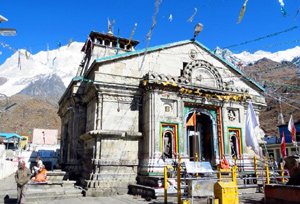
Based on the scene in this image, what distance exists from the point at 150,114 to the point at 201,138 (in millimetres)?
5227

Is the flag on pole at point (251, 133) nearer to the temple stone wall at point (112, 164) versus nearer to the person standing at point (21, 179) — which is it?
the temple stone wall at point (112, 164)

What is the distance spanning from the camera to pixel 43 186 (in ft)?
50.0

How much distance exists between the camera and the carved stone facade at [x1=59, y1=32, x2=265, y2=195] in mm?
16875

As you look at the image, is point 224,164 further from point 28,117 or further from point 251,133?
point 28,117

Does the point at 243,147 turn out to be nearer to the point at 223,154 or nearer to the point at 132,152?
the point at 223,154

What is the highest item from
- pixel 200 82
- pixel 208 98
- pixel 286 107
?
pixel 286 107

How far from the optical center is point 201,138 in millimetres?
20203

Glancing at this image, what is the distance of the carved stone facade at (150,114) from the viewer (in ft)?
55.4

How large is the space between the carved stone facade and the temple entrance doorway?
0.24ft

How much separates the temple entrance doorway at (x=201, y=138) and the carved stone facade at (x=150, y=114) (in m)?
0.07

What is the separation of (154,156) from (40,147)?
4214cm

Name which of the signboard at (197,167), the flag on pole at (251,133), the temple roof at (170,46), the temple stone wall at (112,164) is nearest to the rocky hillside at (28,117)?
the temple roof at (170,46)

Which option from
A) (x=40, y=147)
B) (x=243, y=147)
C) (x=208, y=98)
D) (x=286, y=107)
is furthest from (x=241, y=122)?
(x=286, y=107)

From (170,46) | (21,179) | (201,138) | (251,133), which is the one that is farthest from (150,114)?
(21,179)
